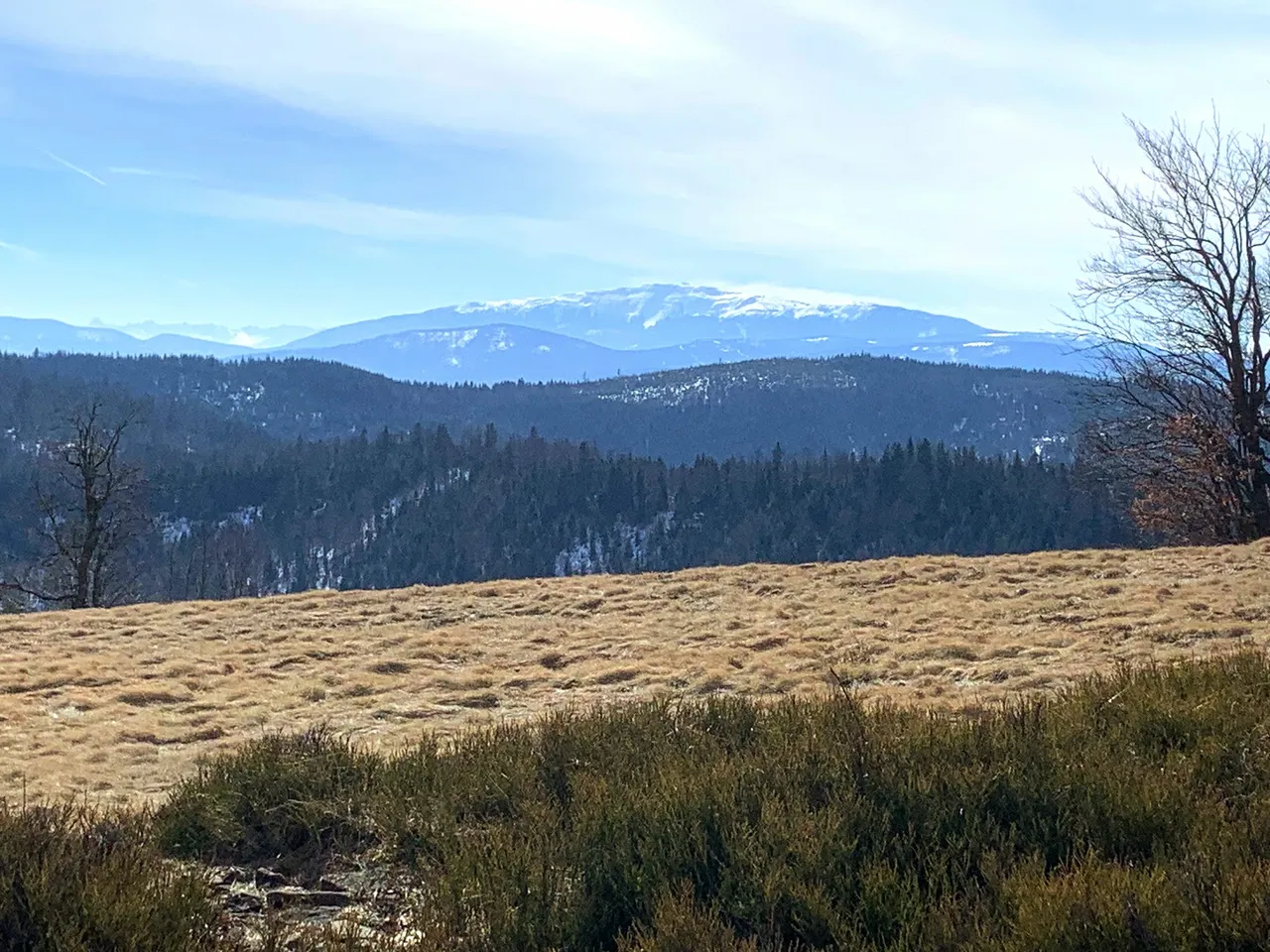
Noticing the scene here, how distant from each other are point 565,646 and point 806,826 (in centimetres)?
916

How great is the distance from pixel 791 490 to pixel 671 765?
141676 mm

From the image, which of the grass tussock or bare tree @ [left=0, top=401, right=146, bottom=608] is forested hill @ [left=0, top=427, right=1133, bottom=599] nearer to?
bare tree @ [left=0, top=401, right=146, bottom=608]

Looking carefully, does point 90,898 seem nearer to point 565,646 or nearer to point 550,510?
point 565,646

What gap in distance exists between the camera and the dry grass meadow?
9.30 meters

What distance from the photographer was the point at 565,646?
1295cm

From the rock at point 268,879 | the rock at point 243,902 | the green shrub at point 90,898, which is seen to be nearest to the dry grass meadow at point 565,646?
the rock at point 268,879

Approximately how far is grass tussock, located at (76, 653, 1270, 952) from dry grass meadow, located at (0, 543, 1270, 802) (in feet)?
9.34

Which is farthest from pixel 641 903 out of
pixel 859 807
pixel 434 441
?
pixel 434 441

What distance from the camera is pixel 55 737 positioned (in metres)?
9.62

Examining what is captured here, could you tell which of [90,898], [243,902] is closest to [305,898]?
[243,902]

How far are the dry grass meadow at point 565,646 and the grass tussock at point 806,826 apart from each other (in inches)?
112

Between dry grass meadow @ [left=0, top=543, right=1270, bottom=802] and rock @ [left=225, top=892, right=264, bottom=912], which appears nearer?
rock @ [left=225, top=892, right=264, bottom=912]

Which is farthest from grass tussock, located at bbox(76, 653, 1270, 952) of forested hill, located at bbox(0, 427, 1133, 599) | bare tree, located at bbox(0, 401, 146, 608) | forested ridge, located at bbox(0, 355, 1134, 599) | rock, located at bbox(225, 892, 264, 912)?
forested hill, located at bbox(0, 427, 1133, 599)

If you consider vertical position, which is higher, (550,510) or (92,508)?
(92,508)
